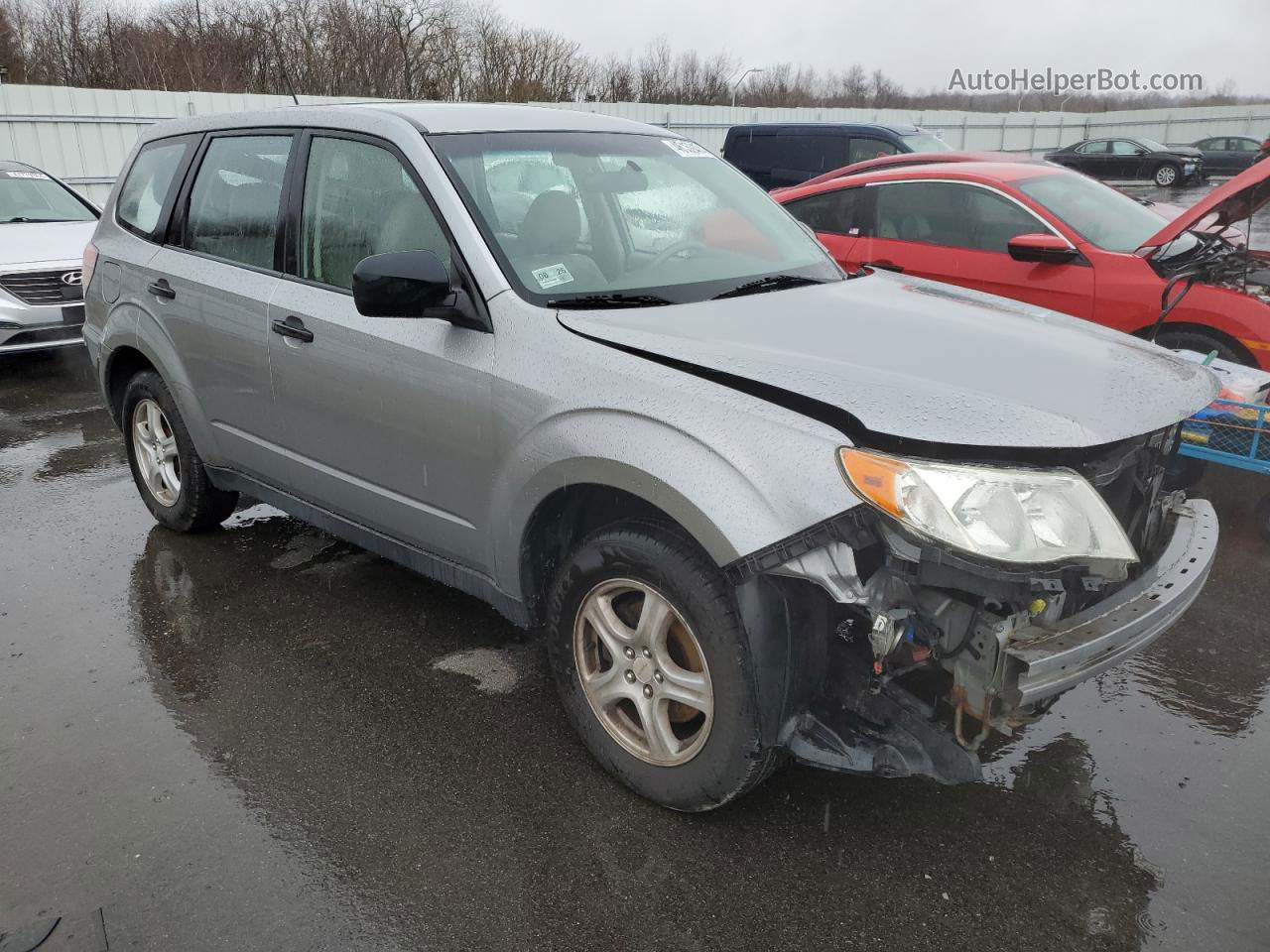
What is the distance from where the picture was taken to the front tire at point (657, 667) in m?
2.48

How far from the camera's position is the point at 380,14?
38250 mm

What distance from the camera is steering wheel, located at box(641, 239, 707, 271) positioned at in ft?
10.9

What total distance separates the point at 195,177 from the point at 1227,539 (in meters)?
4.97

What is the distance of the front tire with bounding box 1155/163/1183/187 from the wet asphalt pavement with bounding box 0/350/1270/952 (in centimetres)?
2911

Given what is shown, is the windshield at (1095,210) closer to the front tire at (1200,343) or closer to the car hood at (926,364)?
the front tire at (1200,343)

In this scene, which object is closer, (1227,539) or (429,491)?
(429,491)

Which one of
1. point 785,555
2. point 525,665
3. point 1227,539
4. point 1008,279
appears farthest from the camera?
point 1008,279

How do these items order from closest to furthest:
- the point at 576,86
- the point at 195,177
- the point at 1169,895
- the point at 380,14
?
the point at 1169,895 < the point at 195,177 < the point at 380,14 < the point at 576,86

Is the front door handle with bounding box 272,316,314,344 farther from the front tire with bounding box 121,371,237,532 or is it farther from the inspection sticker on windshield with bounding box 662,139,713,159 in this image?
the inspection sticker on windshield with bounding box 662,139,713,159

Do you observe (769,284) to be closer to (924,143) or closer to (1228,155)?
(924,143)

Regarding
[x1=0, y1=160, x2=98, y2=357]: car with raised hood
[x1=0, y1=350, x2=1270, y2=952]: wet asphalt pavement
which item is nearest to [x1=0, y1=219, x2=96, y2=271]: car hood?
[x1=0, y1=160, x2=98, y2=357]: car with raised hood

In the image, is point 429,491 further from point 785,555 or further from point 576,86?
point 576,86

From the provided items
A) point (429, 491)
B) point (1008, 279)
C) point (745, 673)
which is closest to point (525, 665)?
point (429, 491)

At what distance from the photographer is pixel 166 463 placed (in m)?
4.79
